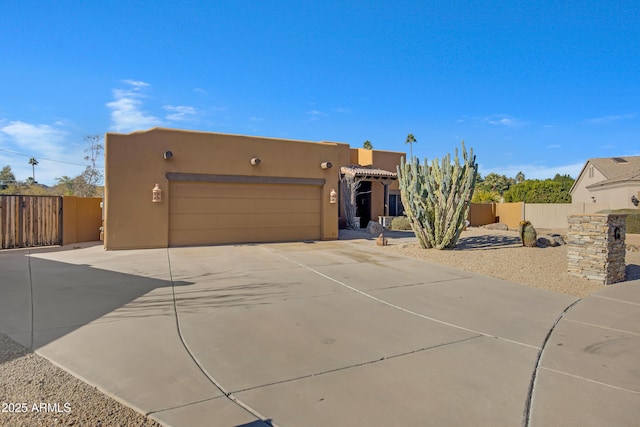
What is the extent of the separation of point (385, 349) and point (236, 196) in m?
10.8

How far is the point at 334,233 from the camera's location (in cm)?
1599

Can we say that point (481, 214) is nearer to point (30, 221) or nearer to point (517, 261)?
point (517, 261)

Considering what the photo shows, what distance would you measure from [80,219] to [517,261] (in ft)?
50.4

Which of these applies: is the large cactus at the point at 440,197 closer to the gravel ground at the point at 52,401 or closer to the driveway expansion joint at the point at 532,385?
the driveway expansion joint at the point at 532,385

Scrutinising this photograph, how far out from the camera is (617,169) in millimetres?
29328

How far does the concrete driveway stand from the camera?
317 centimetres

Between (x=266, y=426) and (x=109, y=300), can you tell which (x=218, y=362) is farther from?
(x=109, y=300)

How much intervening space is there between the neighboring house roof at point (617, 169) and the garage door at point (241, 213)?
23486mm

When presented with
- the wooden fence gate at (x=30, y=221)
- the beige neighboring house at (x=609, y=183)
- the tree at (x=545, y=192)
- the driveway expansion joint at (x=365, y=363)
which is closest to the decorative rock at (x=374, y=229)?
the wooden fence gate at (x=30, y=221)

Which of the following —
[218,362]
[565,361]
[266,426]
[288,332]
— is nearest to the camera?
[266,426]

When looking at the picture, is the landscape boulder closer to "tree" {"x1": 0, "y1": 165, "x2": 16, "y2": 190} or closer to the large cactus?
the large cactus

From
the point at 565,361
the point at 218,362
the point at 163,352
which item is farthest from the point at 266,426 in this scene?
the point at 565,361

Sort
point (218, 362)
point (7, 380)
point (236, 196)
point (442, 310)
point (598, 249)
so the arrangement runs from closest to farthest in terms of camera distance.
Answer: point (7, 380) < point (218, 362) < point (442, 310) < point (598, 249) < point (236, 196)

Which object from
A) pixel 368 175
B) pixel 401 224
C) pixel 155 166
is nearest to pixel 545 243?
pixel 401 224
